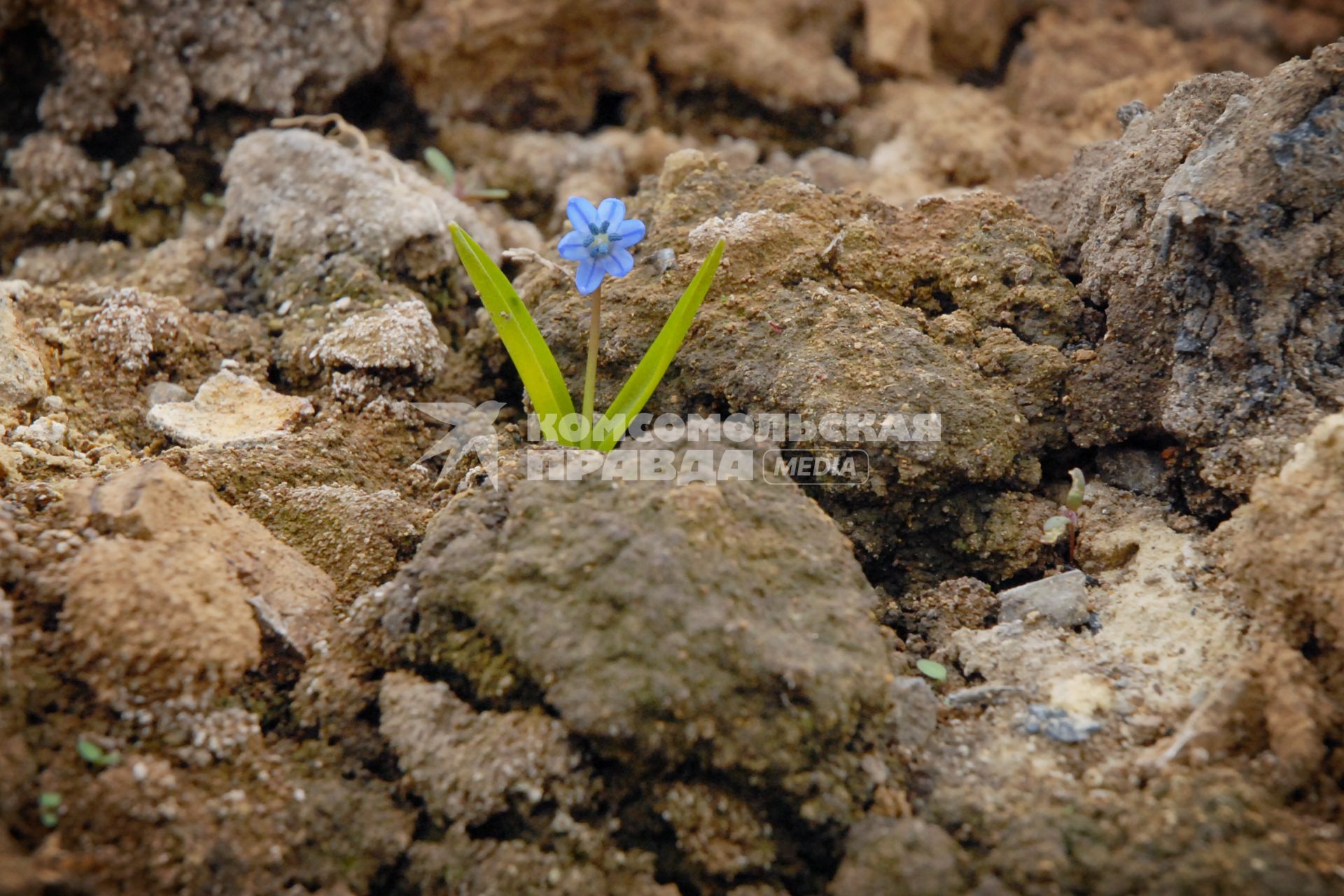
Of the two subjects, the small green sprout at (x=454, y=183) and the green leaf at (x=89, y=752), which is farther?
the small green sprout at (x=454, y=183)

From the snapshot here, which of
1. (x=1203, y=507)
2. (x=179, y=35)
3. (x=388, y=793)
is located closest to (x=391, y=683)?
(x=388, y=793)

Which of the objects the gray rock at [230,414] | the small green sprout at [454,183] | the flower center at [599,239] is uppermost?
the small green sprout at [454,183]

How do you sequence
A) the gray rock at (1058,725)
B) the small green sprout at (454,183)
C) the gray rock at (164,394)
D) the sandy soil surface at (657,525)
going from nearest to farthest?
1. the sandy soil surface at (657,525)
2. the gray rock at (1058,725)
3. the gray rock at (164,394)
4. the small green sprout at (454,183)

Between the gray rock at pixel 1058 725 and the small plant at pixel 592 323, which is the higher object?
the small plant at pixel 592 323

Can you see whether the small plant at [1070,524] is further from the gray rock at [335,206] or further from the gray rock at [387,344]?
the gray rock at [335,206]

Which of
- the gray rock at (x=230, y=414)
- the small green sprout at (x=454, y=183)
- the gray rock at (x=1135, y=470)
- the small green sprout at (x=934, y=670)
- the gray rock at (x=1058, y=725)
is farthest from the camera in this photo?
the small green sprout at (x=454, y=183)

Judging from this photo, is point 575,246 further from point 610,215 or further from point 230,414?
point 230,414

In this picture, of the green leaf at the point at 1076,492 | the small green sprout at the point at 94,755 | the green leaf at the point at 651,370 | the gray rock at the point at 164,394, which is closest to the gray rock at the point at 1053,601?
the green leaf at the point at 1076,492

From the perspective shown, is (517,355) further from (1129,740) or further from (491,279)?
(1129,740)
